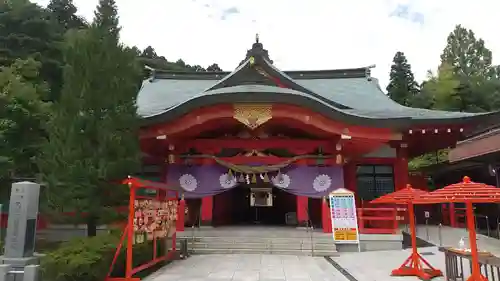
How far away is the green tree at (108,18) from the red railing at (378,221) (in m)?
8.28

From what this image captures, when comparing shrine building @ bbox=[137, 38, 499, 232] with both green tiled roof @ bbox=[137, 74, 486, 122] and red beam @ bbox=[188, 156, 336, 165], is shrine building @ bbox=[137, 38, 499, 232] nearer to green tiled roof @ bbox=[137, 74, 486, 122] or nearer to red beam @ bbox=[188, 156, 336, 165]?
red beam @ bbox=[188, 156, 336, 165]

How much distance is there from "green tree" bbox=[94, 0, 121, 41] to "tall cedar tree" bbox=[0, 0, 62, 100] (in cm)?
1665

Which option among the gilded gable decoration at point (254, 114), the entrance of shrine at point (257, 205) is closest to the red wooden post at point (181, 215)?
the gilded gable decoration at point (254, 114)

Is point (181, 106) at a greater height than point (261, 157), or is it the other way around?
point (181, 106)

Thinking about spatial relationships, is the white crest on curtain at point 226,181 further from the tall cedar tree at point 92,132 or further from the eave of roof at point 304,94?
the tall cedar tree at point 92,132

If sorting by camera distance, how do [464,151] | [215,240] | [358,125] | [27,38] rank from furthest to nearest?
[27,38]
[464,151]
[358,125]
[215,240]

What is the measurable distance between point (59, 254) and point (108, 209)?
4.29ft

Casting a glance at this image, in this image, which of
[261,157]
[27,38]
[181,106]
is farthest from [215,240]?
[27,38]

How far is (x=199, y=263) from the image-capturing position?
871 centimetres

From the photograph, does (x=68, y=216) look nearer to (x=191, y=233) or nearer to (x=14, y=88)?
(x=191, y=233)

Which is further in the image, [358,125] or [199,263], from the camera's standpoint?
[358,125]

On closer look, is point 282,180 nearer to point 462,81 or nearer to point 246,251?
point 246,251

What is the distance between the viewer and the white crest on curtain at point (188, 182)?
12188mm

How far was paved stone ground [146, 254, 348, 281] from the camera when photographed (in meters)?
7.14
